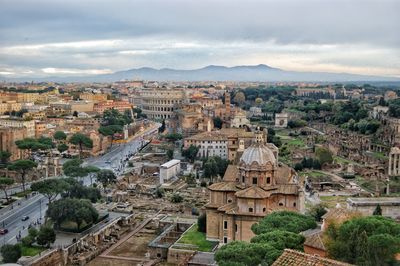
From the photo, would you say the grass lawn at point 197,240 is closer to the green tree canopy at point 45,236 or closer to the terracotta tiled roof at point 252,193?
the terracotta tiled roof at point 252,193

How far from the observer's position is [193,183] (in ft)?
153

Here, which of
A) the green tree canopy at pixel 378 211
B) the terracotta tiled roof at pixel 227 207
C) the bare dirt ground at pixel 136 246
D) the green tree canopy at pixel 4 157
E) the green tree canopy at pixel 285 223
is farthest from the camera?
the green tree canopy at pixel 4 157

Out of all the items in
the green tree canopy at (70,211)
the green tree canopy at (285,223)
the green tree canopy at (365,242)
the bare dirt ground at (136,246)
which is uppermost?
the green tree canopy at (365,242)

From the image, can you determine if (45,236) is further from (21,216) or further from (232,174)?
(232,174)

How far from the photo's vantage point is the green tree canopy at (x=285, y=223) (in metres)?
21.0

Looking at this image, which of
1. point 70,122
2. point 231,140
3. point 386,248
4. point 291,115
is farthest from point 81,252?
point 291,115

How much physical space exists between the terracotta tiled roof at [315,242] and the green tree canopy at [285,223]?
4.75ft

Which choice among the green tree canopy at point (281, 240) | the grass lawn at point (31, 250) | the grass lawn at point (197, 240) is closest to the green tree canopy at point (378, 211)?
the grass lawn at point (197, 240)

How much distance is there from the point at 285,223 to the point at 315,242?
2.37 m

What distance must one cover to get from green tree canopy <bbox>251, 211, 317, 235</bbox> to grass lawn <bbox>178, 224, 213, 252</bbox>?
21.0 feet

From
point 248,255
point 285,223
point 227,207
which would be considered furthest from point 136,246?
point 248,255

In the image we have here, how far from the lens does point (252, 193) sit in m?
27.4

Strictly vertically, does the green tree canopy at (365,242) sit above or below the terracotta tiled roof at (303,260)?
below

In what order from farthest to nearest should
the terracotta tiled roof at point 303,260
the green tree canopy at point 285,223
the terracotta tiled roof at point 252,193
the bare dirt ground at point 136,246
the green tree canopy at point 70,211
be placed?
the green tree canopy at point 70,211 → the bare dirt ground at point 136,246 → the terracotta tiled roof at point 252,193 → the green tree canopy at point 285,223 → the terracotta tiled roof at point 303,260
